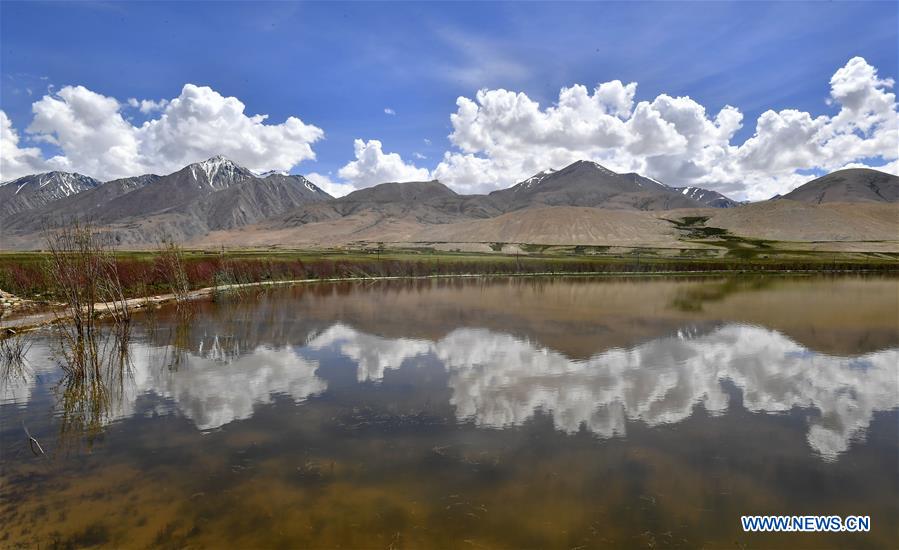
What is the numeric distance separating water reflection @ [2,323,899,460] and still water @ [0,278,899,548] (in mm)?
108

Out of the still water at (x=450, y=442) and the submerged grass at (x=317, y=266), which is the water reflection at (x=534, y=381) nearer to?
the still water at (x=450, y=442)

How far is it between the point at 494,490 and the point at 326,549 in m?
3.16

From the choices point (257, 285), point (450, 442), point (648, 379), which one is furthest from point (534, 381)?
point (257, 285)

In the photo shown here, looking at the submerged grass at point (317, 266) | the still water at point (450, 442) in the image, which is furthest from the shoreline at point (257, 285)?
the still water at point (450, 442)

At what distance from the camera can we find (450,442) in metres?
11.5

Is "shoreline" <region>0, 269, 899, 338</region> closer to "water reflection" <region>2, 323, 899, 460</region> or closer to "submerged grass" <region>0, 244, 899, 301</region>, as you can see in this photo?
"submerged grass" <region>0, 244, 899, 301</region>

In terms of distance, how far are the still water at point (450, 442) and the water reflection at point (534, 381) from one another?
108mm

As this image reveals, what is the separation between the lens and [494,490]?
9.25 meters

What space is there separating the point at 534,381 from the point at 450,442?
583 centimetres

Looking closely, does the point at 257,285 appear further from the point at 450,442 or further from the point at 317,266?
the point at 450,442

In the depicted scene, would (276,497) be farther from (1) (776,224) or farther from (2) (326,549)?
(1) (776,224)

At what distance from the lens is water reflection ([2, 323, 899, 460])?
1338 cm

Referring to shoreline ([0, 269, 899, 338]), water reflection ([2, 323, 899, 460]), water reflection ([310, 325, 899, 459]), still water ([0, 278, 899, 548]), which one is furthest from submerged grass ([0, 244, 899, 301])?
water reflection ([310, 325, 899, 459])

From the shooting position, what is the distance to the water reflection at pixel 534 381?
1338 centimetres
